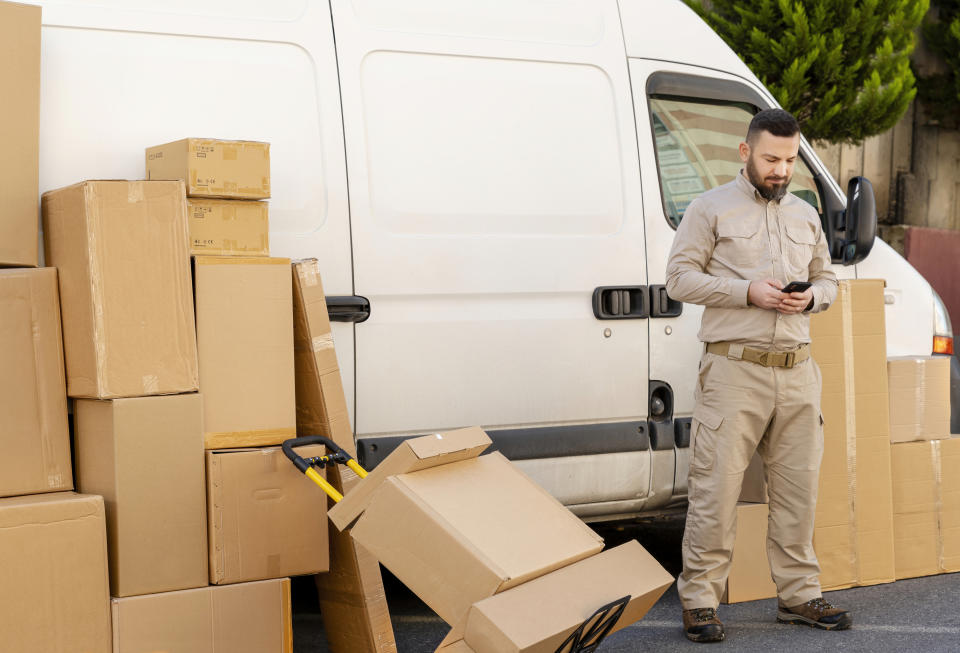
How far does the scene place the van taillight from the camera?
5.14m

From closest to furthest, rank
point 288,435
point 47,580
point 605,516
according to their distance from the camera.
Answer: point 47,580 < point 288,435 < point 605,516

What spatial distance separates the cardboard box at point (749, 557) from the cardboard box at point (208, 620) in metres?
1.90

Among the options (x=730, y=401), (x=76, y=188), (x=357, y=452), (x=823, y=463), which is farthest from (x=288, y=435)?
(x=823, y=463)

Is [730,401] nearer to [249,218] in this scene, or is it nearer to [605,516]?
[605,516]

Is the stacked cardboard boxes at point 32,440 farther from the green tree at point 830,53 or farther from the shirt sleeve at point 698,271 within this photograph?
the green tree at point 830,53

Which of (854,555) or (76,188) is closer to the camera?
(76,188)

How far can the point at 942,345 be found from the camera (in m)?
5.16

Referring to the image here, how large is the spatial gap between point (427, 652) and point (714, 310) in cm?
155

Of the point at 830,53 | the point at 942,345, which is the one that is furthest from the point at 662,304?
the point at 830,53

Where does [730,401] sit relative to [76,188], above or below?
below

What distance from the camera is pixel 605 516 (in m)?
4.74

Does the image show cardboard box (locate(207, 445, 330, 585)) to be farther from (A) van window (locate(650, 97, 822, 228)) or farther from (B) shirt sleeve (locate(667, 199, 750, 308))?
(A) van window (locate(650, 97, 822, 228))

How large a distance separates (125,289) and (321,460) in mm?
736

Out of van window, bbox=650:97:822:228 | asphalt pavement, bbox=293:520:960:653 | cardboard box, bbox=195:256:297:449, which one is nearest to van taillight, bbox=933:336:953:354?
van window, bbox=650:97:822:228
